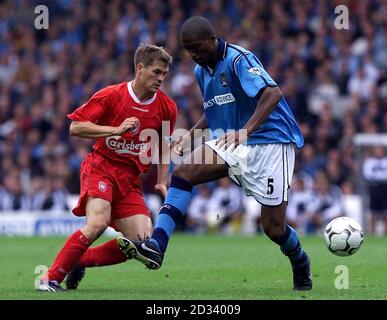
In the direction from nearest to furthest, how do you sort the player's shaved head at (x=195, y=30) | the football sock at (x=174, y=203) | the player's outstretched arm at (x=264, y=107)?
1. the player's outstretched arm at (x=264, y=107)
2. the player's shaved head at (x=195, y=30)
3. the football sock at (x=174, y=203)

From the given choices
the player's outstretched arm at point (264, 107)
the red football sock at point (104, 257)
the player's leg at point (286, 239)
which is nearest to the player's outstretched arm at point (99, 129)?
the player's outstretched arm at point (264, 107)

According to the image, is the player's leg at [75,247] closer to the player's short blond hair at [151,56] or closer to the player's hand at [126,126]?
the player's hand at [126,126]

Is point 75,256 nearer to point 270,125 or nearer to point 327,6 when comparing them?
point 270,125

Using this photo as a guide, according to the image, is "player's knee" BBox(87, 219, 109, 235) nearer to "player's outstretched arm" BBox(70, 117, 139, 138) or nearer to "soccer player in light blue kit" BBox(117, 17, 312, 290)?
"soccer player in light blue kit" BBox(117, 17, 312, 290)

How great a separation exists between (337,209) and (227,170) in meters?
12.2

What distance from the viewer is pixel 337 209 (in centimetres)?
2077

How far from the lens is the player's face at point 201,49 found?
8.63 meters

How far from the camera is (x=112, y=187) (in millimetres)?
9344

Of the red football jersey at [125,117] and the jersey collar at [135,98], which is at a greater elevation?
the jersey collar at [135,98]

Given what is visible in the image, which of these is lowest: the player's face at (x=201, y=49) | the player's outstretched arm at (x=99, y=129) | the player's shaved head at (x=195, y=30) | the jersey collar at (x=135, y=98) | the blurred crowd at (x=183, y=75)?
the player's outstretched arm at (x=99, y=129)

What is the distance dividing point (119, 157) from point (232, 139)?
1.55 m

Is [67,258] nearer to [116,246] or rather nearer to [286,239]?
[116,246]
